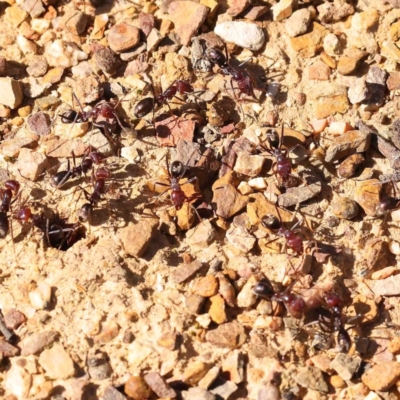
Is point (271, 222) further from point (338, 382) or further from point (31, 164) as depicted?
point (31, 164)

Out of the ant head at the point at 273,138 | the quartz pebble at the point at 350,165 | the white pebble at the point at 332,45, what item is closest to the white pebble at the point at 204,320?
the ant head at the point at 273,138

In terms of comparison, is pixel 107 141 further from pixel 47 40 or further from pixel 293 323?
pixel 293 323

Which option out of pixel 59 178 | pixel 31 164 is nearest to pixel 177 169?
pixel 59 178

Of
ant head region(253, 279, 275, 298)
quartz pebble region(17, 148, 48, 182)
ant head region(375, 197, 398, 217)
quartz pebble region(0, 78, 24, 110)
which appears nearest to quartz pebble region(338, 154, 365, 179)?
ant head region(375, 197, 398, 217)

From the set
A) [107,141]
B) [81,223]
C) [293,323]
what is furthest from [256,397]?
[107,141]

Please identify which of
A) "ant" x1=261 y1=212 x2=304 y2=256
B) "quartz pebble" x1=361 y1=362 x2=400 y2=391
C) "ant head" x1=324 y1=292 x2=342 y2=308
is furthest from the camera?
"ant" x1=261 y1=212 x2=304 y2=256

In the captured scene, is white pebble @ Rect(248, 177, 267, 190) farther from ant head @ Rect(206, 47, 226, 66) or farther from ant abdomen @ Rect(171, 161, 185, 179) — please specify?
ant head @ Rect(206, 47, 226, 66)

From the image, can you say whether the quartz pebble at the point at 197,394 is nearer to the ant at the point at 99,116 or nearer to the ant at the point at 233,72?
the ant at the point at 99,116
